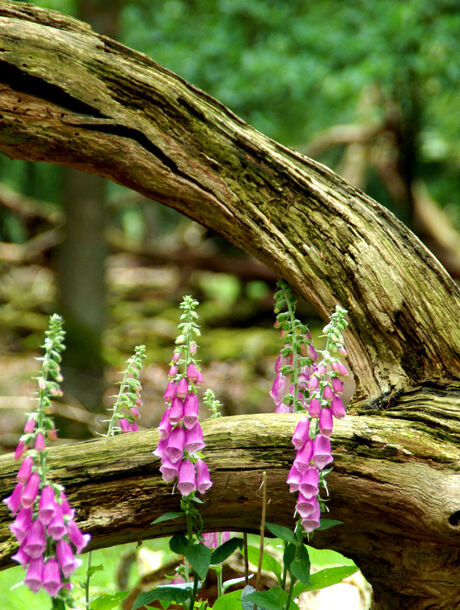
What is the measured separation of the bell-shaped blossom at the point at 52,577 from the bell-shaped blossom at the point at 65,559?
1 cm

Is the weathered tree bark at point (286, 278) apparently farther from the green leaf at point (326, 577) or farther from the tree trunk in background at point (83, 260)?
the tree trunk in background at point (83, 260)

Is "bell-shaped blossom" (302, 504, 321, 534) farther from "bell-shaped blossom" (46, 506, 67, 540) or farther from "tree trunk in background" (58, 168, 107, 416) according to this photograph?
"tree trunk in background" (58, 168, 107, 416)

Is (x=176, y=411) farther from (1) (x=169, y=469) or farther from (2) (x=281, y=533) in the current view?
(2) (x=281, y=533)

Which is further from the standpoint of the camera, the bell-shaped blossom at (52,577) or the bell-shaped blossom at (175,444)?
the bell-shaped blossom at (175,444)

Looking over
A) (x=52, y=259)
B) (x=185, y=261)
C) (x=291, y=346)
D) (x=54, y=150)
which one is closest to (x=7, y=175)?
(x=52, y=259)

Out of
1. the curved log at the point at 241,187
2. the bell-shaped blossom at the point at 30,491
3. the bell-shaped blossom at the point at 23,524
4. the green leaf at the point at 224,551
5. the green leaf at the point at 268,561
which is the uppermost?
the curved log at the point at 241,187

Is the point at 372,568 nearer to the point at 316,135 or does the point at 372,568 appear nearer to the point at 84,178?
the point at 84,178

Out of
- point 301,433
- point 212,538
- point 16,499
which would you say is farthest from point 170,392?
point 212,538

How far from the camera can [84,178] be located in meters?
7.71

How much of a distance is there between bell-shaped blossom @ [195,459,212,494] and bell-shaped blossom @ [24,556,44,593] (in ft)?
Answer: 1.75

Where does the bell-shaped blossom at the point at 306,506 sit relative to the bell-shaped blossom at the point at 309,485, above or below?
below

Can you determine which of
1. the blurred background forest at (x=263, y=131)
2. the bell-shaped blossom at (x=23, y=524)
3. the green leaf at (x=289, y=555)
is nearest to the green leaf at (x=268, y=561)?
the green leaf at (x=289, y=555)

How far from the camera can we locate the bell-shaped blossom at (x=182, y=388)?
70.8 inches

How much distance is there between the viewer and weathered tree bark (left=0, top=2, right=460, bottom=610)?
219cm
